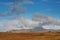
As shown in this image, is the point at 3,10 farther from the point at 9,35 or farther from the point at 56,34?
the point at 56,34

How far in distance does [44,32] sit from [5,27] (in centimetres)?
41

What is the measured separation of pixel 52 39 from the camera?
1338mm

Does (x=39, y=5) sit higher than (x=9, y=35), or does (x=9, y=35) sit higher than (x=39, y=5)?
(x=39, y=5)

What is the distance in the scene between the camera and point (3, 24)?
1.35m

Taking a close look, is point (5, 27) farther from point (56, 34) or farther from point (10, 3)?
point (56, 34)

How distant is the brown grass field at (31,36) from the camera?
1328mm

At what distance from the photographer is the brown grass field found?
133 centimetres

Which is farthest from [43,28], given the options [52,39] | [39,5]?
[39,5]

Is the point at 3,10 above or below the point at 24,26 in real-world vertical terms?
above

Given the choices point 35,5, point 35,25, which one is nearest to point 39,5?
point 35,5

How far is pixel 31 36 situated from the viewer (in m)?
1.34

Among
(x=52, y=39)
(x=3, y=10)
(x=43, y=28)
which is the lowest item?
(x=52, y=39)

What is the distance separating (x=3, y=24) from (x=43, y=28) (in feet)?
1.39

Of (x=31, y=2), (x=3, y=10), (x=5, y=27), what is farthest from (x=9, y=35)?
(x=31, y=2)
